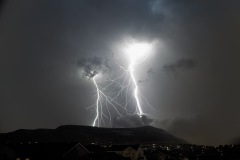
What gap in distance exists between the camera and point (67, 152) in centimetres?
5291

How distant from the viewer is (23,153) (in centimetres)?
5506

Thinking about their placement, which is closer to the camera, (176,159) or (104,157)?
(104,157)

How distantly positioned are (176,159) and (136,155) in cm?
1022

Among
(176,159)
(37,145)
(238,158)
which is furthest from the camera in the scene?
(176,159)

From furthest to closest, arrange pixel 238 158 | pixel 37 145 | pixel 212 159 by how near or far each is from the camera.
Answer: pixel 212 159 → pixel 238 158 → pixel 37 145

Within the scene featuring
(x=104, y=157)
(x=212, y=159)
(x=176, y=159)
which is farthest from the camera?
(x=176, y=159)

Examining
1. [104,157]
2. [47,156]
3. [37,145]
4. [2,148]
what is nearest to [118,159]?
[104,157]

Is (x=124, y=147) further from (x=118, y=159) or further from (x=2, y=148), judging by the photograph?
(x=2, y=148)

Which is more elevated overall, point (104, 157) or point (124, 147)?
point (124, 147)

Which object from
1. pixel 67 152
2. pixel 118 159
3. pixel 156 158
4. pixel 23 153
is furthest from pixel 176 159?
pixel 23 153

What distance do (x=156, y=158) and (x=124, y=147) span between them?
8.12 meters

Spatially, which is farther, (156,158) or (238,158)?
(156,158)

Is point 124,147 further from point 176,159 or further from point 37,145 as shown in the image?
point 37,145

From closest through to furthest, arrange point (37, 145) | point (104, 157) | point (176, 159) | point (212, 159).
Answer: point (104, 157), point (37, 145), point (212, 159), point (176, 159)
